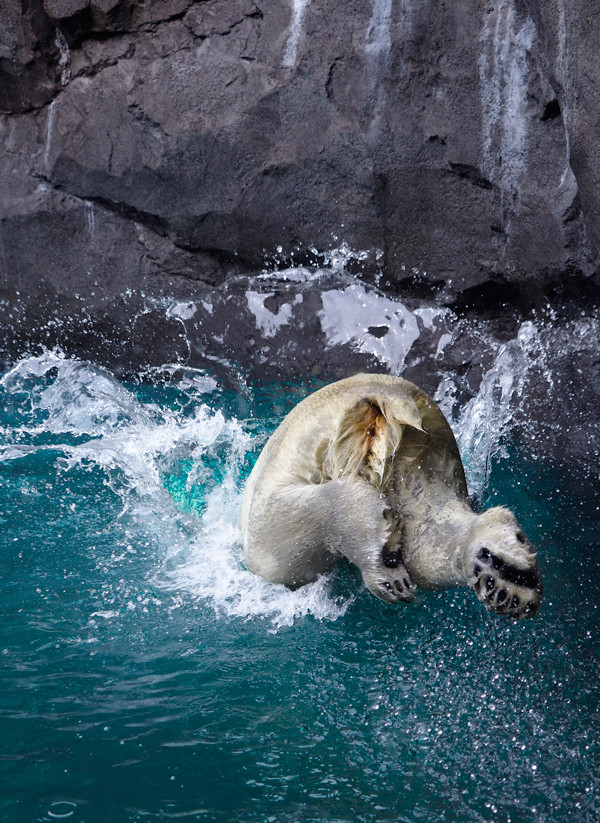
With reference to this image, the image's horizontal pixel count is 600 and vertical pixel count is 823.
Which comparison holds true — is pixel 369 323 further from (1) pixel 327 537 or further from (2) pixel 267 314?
(1) pixel 327 537

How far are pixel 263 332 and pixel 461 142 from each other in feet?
5.94

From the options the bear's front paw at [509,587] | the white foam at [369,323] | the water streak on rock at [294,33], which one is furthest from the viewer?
the white foam at [369,323]

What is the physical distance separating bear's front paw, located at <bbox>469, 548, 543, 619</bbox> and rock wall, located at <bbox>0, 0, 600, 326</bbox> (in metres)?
2.95

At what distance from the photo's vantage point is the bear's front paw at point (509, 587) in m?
2.60

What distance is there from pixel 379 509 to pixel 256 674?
0.88 meters

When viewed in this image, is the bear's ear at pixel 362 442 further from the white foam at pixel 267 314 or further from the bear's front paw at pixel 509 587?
the white foam at pixel 267 314

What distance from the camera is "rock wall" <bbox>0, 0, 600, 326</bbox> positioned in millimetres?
5250

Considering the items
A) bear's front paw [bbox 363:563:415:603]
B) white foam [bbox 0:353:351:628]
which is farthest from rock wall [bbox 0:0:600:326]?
bear's front paw [bbox 363:563:415:603]

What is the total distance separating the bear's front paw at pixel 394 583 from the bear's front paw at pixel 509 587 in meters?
0.37

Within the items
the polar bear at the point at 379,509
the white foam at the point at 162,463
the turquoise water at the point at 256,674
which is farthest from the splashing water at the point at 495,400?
the polar bear at the point at 379,509

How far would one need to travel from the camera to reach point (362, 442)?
3.39m

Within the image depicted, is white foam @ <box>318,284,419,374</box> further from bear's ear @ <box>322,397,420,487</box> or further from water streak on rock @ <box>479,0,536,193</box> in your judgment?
bear's ear @ <box>322,397,420,487</box>

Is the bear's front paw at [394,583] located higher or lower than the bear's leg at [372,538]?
lower

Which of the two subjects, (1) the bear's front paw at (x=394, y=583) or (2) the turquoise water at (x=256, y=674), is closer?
(2) the turquoise water at (x=256, y=674)
